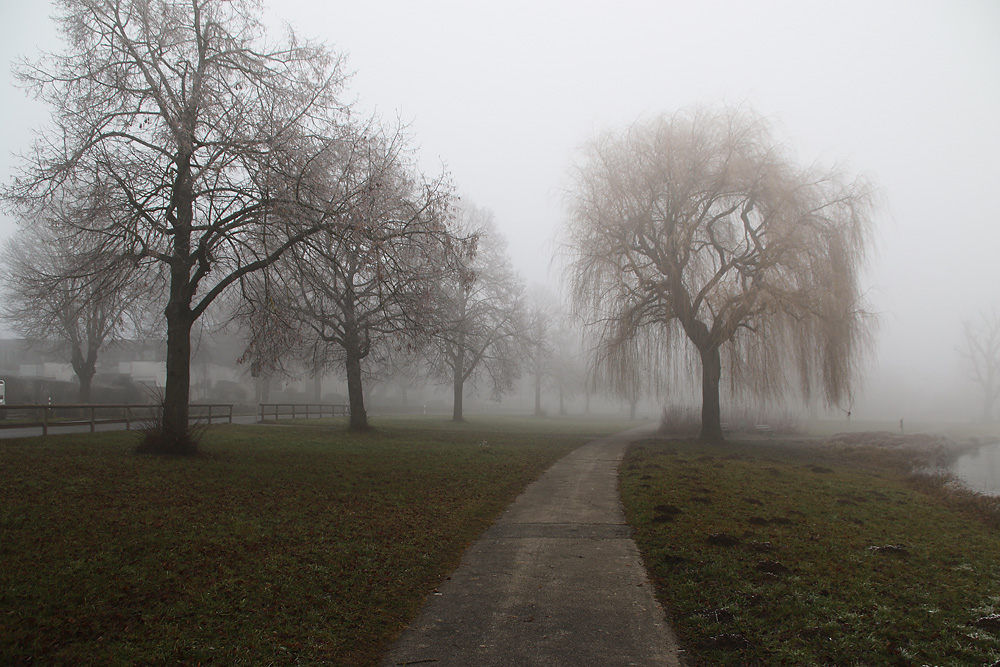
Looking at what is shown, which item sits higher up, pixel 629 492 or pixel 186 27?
pixel 186 27

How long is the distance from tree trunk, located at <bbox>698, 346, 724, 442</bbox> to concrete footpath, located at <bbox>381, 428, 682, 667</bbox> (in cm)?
1214

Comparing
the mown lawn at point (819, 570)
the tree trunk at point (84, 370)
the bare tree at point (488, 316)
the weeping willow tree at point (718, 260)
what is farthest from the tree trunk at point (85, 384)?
the mown lawn at point (819, 570)

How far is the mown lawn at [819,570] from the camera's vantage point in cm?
398

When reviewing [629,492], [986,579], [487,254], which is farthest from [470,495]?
[487,254]

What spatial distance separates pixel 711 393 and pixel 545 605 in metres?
16.1

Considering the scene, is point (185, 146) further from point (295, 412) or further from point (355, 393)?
point (295, 412)

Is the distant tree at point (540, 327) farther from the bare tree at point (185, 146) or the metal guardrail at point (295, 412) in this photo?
the bare tree at point (185, 146)

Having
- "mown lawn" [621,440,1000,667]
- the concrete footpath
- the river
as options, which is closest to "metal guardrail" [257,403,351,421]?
the concrete footpath

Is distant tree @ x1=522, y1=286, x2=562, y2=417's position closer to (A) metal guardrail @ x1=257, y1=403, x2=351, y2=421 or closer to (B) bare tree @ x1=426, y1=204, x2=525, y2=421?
(B) bare tree @ x1=426, y1=204, x2=525, y2=421

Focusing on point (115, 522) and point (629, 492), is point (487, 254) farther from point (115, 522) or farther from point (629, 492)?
point (115, 522)

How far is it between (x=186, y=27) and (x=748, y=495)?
13.6 metres

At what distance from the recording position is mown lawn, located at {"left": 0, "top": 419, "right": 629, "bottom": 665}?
3.87m

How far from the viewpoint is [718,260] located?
20.0 m

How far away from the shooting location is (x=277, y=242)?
11.6 meters
